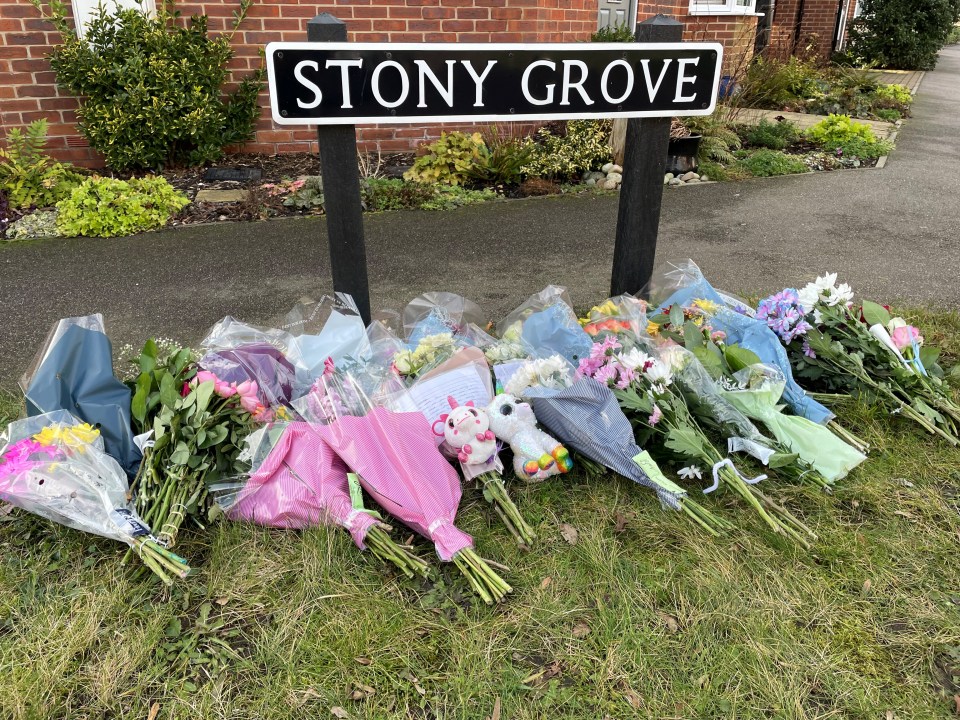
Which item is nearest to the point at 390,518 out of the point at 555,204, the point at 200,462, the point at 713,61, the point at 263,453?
the point at 263,453

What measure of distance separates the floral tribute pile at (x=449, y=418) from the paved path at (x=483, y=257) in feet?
3.56

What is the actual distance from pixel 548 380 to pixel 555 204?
3617mm

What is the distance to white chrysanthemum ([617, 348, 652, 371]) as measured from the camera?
103 inches

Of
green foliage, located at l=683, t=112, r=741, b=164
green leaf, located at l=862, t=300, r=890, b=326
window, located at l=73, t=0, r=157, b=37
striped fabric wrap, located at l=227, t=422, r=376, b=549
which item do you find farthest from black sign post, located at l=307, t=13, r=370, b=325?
green foliage, located at l=683, t=112, r=741, b=164

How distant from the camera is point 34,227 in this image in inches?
199

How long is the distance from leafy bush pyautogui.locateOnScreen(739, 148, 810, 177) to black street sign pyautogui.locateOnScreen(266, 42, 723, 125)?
451 centimetres

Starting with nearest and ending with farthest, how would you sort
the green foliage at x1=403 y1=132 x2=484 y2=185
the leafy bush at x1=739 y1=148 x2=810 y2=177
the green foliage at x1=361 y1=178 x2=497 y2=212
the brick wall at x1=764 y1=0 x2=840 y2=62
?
the green foliage at x1=361 y1=178 x2=497 y2=212 < the green foliage at x1=403 y1=132 x2=484 y2=185 < the leafy bush at x1=739 y1=148 x2=810 y2=177 < the brick wall at x1=764 y1=0 x2=840 y2=62

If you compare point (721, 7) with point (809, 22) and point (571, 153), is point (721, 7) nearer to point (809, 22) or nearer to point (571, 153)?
point (571, 153)

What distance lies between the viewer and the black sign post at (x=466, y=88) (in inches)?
99.4

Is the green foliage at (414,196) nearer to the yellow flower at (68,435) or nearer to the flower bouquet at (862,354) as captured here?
the flower bouquet at (862,354)

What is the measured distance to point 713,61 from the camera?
117 inches

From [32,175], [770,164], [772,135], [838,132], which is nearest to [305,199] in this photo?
[32,175]

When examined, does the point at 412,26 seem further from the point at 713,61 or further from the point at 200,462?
the point at 200,462

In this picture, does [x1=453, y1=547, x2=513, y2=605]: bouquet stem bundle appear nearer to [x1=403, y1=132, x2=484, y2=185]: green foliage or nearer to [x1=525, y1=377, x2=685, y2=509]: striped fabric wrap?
[x1=525, y1=377, x2=685, y2=509]: striped fabric wrap
